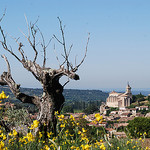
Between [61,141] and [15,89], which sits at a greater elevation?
[15,89]

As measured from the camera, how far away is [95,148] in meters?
3.51

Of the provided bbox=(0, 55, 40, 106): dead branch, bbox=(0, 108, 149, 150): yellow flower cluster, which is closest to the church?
bbox=(0, 55, 40, 106): dead branch

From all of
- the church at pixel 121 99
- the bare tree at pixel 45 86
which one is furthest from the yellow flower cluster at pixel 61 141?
the church at pixel 121 99

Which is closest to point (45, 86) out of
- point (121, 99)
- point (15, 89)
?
point (15, 89)

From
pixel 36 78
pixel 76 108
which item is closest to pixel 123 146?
pixel 36 78

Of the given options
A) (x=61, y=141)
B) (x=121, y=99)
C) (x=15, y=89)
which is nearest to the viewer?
(x=61, y=141)

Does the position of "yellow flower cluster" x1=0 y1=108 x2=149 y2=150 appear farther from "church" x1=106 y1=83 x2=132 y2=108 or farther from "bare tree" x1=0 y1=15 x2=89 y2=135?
"church" x1=106 y1=83 x2=132 y2=108

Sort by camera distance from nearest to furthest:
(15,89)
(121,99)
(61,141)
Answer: (61,141), (15,89), (121,99)

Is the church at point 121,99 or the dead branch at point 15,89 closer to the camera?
the dead branch at point 15,89

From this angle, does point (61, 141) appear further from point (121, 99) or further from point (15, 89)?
point (121, 99)

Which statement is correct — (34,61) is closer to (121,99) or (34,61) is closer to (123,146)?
(123,146)

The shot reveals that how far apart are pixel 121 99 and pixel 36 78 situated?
120912mm

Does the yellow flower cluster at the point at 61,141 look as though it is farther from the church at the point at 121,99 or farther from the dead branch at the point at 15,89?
the church at the point at 121,99

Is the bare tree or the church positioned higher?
the bare tree
